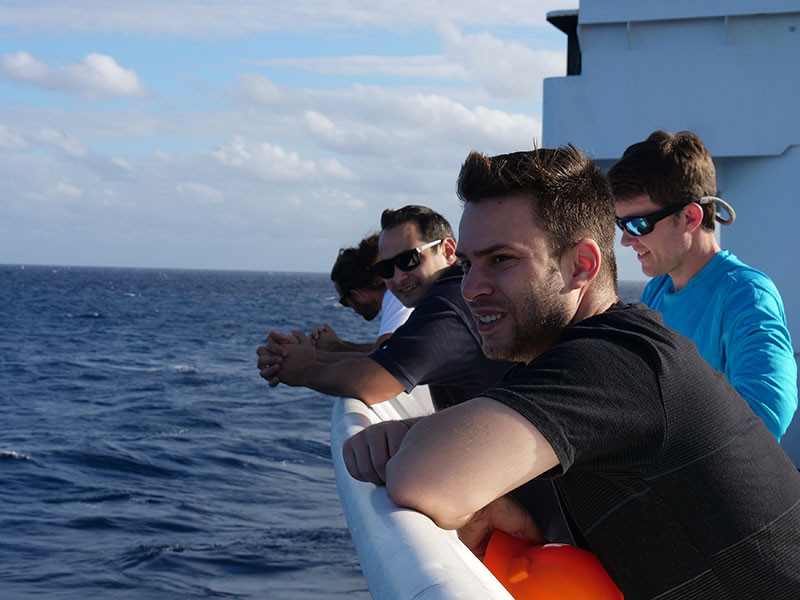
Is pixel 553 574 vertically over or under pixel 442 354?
under

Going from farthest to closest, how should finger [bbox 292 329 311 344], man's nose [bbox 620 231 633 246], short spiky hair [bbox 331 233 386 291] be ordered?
short spiky hair [bbox 331 233 386 291]
finger [bbox 292 329 311 344]
man's nose [bbox 620 231 633 246]

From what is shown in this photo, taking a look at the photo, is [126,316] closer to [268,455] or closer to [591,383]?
[268,455]

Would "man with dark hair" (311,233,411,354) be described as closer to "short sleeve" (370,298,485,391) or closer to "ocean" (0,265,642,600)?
"short sleeve" (370,298,485,391)

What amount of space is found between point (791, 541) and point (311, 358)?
2687 mm

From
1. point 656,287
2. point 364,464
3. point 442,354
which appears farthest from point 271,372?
point 364,464

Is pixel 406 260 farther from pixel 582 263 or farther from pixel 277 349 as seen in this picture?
pixel 582 263

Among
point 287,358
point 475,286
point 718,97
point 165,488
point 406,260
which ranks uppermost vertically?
point 718,97

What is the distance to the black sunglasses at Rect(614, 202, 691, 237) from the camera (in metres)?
3.15

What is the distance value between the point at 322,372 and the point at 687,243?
166cm

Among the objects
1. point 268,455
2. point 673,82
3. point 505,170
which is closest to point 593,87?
point 673,82

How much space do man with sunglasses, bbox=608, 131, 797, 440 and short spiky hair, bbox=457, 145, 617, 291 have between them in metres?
1.05

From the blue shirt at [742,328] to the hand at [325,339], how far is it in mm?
2163

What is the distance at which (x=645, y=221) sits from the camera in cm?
317

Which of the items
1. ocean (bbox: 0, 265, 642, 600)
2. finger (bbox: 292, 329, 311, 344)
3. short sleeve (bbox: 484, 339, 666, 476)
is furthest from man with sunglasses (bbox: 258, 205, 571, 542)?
ocean (bbox: 0, 265, 642, 600)
